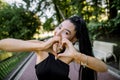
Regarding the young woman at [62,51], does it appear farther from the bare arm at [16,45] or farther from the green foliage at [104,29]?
the green foliage at [104,29]

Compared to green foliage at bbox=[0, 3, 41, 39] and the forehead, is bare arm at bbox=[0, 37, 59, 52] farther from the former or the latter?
green foliage at bbox=[0, 3, 41, 39]

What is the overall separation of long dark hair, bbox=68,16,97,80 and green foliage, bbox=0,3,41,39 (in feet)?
108

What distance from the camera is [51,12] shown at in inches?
1570

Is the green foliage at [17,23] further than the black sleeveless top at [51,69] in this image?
Yes

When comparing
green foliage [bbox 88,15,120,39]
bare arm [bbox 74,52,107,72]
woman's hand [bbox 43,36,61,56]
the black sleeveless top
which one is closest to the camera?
bare arm [bbox 74,52,107,72]

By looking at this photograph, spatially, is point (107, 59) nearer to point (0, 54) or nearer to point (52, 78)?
point (0, 54)

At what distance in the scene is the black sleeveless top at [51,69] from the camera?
233 centimetres

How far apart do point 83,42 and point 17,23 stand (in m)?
35.6

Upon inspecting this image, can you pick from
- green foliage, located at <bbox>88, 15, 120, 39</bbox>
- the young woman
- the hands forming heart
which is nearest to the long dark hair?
the young woman

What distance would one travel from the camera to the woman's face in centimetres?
239

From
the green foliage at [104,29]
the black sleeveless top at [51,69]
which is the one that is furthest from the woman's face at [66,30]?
the green foliage at [104,29]

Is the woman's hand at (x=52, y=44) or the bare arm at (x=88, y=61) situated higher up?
the woman's hand at (x=52, y=44)

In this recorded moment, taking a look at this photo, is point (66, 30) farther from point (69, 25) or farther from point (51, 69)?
point (51, 69)

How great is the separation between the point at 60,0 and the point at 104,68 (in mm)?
35078
